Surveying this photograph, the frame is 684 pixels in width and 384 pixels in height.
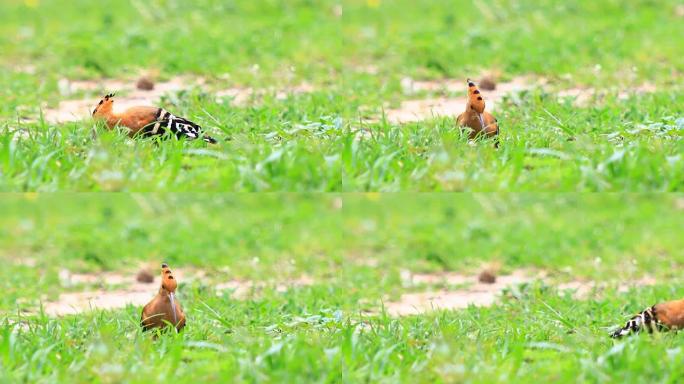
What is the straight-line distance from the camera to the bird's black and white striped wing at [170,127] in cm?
762

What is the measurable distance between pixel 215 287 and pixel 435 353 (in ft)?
8.19

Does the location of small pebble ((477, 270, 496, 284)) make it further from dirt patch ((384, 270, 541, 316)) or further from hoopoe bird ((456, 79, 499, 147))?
hoopoe bird ((456, 79, 499, 147))

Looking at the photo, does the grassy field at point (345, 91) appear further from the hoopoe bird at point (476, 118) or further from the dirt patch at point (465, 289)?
the dirt patch at point (465, 289)

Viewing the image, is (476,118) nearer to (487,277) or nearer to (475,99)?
(475,99)

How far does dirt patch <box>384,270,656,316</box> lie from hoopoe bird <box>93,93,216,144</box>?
1.90m

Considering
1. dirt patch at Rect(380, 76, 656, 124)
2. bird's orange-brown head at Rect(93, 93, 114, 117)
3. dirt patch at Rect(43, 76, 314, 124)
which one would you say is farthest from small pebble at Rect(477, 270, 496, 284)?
bird's orange-brown head at Rect(93, 93, 114, 117)

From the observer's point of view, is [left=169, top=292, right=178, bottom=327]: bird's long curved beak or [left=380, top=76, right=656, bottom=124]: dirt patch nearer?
[left=169, top=292, right=178, bottom=327]: bird's long curved beak

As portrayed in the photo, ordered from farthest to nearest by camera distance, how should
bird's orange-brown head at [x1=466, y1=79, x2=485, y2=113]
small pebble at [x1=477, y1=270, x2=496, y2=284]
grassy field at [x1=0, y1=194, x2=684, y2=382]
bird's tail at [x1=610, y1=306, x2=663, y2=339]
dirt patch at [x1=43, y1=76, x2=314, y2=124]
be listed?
small pebble at [x1=477, y1=270, x2=496, y2=284], dirt patch at [x1=43, y1=76, x2=314, y2=124], bird's orange-brown head at [x1=466, y1=79, x2=485, y2=113], bird's tail at [x1=610, y1=306, x2=663, y2=339], grassy field at [x1=0, y1=194, x2=684, y2=382]

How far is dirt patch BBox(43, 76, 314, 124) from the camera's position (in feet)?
27.9

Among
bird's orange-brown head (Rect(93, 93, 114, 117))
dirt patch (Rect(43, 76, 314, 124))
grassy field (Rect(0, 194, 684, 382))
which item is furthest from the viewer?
dirt patch (Rect(43, 76, 314, 124))

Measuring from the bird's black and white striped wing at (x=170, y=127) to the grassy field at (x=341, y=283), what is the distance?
47.2 inches


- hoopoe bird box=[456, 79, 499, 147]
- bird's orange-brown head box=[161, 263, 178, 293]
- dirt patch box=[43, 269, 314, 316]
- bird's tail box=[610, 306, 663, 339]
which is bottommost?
bird's tail box=[610, 306, 663, 339]

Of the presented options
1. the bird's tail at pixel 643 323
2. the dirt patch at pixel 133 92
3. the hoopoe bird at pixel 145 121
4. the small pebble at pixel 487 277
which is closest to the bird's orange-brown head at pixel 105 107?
the hoopoe bird at pixel 145 121

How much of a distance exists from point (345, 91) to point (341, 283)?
1404mm
